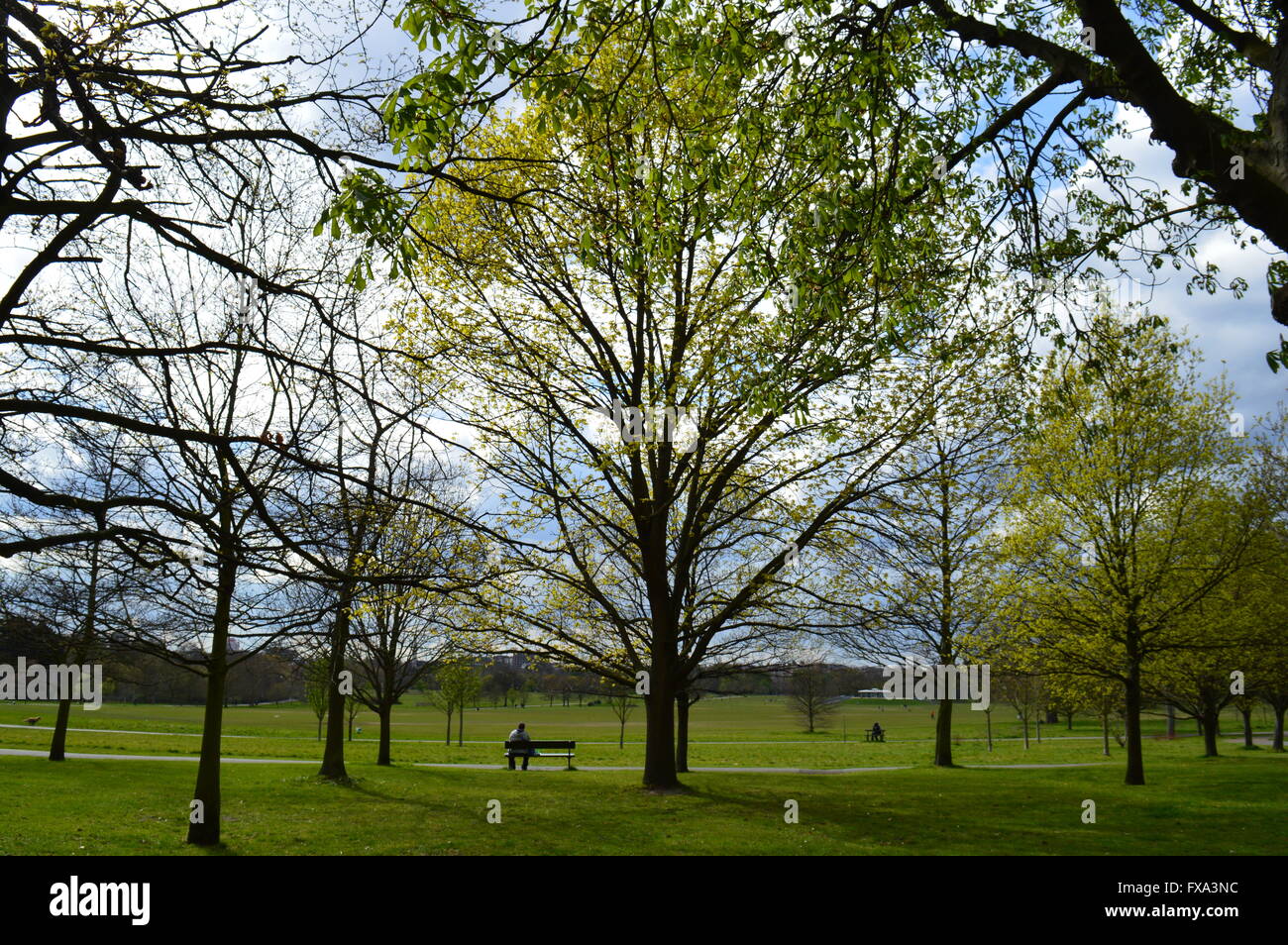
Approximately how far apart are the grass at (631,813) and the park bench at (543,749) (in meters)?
3.78

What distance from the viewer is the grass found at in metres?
10.6

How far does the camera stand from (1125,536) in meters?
19.8

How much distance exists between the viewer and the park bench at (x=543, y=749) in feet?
81.6

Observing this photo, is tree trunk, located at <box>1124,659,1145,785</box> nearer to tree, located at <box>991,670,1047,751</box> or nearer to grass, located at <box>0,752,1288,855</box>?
grass, located at <box>0,752,1288,855</box>

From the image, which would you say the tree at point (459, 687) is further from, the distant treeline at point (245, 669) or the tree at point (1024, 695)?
the tree at point (1024, 695)

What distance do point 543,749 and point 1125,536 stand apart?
17947mm

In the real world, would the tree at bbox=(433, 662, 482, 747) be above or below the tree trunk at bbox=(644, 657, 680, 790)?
below

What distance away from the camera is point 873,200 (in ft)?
21.8

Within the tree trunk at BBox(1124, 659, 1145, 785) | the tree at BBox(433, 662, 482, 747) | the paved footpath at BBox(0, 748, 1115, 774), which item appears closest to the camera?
the tree trunk at BBox(1124, 659, 1145, 785)

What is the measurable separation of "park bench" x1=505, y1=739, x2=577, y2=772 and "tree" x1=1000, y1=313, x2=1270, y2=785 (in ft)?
44.0

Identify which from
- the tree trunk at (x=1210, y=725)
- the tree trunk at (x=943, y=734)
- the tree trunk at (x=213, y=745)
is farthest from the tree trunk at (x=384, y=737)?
the tree trunk at (x=1210, y=725)

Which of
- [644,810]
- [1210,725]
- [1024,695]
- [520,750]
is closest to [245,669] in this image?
[644,810]

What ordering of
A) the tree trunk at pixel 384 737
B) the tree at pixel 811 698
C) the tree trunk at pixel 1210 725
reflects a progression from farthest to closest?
the tree at pixel 811 698 → the tree trunk at pixel 1210 725 → the tree trunk at pixel 384 737

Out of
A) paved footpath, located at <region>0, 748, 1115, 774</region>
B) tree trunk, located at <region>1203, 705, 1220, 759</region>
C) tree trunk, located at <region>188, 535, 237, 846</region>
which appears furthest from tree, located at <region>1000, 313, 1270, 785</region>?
tree trunk, located at <region>188, 535, 237, 846</region>
